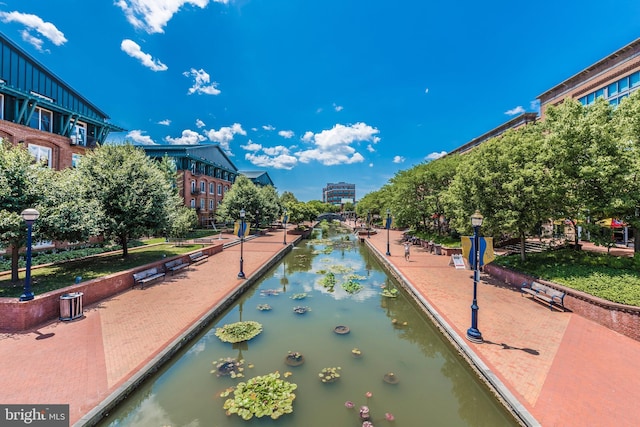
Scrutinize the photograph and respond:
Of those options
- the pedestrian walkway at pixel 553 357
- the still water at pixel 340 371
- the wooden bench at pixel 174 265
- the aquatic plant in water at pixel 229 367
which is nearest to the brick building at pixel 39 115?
the wooden bench at pixel 174 265

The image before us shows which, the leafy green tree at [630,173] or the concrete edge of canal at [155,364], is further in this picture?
the leafy green tree at [630,173]

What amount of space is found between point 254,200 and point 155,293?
89.8 feet

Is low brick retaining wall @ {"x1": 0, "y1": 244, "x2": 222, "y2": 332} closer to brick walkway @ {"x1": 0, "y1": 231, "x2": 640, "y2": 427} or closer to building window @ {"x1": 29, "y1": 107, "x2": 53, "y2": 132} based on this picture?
brick walkway @ {"x1": 0, "y1": 231, "x2": 640, "y2": 427}

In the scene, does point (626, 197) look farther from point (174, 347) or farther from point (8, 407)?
point (8, 407)

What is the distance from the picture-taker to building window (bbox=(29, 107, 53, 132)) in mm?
20830

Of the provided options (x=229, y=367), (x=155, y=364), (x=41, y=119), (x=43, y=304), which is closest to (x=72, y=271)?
(x=43, y=304)

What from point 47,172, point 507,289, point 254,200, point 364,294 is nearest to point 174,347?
point 364,294

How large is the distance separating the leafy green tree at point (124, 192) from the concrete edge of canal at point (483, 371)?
16.1 m

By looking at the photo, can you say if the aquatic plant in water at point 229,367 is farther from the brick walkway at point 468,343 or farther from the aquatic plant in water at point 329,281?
the aquatic plant in water at point 329,281

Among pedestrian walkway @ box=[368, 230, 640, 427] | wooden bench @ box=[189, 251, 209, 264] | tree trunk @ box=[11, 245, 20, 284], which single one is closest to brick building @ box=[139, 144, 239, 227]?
wooden bench @ box=[189, 251, 209, 264]

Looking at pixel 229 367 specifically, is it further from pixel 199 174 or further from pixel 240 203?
pixel 199 174

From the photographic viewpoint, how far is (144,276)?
46.8 ft

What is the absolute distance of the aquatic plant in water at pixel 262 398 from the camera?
587 centimetres

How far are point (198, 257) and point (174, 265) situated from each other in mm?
3189
